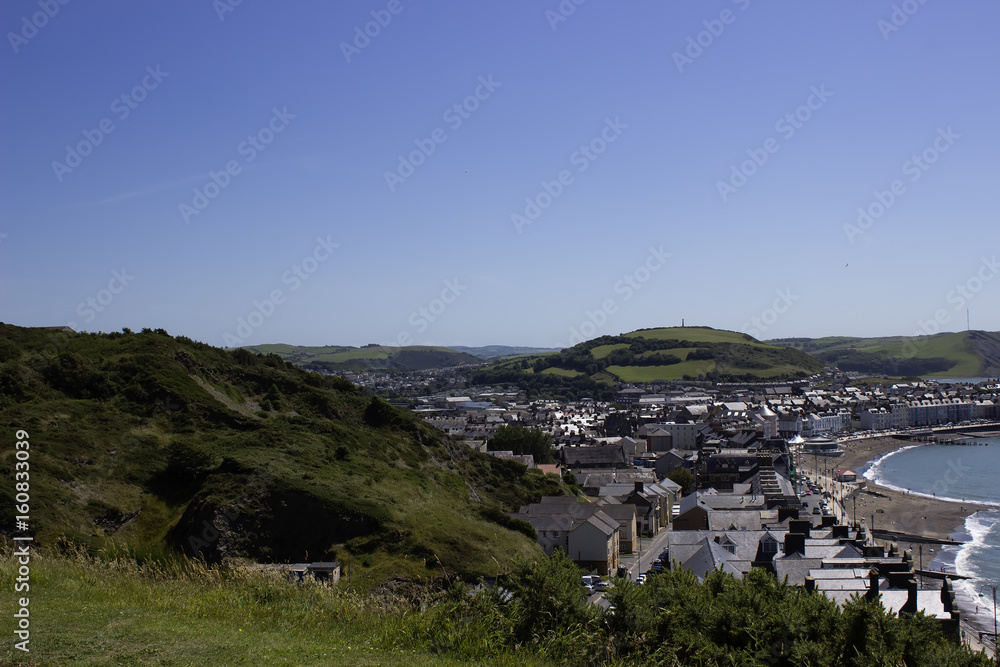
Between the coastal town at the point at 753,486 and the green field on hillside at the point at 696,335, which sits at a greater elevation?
the green field on hillside at the point at 696,335

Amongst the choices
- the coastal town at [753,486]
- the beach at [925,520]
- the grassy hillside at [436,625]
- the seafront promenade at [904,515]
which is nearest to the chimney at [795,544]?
the coastal town at [753,486]

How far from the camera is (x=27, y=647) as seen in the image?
17.6ft

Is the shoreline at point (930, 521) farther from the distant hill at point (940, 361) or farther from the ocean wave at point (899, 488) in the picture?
the distant hill at point (940, 361)

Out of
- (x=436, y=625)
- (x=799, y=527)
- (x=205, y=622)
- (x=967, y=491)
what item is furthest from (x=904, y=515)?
(x=205, y=622)

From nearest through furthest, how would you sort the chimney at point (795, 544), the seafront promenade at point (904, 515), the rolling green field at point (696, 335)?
the chimney at point (795, 544) → the seafront promenade at point (904, 515) → the rolling green field at point (696, 335)

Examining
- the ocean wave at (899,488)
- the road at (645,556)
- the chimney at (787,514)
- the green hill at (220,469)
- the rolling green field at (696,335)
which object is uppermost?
the rolling green field at (696,335)

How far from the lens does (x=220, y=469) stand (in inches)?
897

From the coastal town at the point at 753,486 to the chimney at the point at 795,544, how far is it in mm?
63

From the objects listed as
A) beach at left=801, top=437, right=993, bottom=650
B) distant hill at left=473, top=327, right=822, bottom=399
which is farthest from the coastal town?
distant hill at left=473, top=327, right=822, bottom=399

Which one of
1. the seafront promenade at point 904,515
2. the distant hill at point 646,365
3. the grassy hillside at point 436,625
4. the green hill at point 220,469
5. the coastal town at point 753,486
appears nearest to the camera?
the grassy hillside at point 436,625

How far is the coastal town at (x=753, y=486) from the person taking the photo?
2261 centimetres

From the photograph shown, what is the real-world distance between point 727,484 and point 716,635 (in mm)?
43449

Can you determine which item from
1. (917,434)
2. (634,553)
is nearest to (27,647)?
(634,553)

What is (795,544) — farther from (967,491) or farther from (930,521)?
(967,491)
